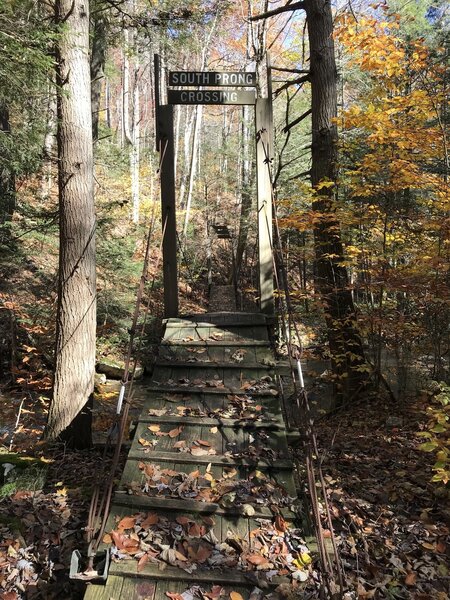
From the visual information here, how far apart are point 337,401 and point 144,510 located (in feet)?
14.1

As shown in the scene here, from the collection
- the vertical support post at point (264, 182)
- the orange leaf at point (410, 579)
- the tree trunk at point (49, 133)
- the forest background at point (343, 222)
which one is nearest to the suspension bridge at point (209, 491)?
the vertical support post at point (264, 182)

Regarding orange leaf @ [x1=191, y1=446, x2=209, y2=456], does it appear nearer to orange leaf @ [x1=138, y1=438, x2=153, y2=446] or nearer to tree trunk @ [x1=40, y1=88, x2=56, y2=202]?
orange leaf @ [x1=138, y1=438, x2=153, y2=446]

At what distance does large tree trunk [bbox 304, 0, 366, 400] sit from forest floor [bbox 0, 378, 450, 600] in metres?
1.49

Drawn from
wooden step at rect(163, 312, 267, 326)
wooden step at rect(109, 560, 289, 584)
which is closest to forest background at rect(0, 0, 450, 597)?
wooden step at rect(163, 312, 267, 326)

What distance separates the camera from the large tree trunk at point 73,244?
4.45m

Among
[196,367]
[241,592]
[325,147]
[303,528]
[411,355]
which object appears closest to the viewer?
[241,592]

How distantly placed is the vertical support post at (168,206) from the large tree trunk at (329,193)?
2212 millimetres

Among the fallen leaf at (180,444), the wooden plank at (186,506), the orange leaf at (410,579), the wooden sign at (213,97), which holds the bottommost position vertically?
the orange leaf at (410,579)

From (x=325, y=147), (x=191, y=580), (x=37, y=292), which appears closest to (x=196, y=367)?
(x=191, y=580)

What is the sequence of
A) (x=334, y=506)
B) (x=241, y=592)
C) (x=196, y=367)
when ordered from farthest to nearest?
(x=196, y=367) → (x=334, y=506) → (x=241, y=592)

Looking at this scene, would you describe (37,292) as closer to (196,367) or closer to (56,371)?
(56,371)

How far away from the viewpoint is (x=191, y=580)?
2404 millimetres

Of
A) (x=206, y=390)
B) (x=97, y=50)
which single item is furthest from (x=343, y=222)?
(x=97, y=50)

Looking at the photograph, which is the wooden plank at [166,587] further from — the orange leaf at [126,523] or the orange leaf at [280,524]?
the orange leaf at [280,524]
